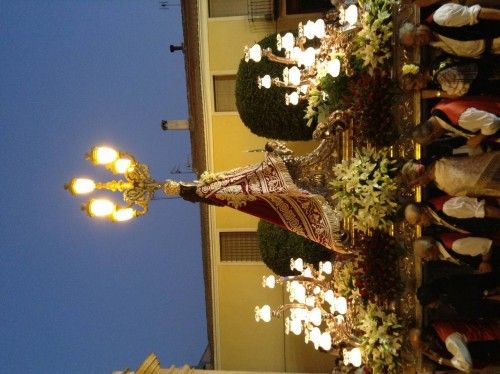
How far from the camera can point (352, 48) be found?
6.77m

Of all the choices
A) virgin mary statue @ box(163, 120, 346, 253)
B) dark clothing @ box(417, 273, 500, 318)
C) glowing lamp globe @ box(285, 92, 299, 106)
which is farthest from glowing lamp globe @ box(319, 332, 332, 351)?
glowing lamp globe @ box(285, 92, 299, 106)

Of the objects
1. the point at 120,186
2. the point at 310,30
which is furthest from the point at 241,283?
the point at 310,30

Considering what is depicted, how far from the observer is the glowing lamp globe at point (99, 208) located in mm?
6398

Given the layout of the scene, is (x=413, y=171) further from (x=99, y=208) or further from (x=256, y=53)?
(x=256, y=53)

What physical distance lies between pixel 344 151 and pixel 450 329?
8.75 feet

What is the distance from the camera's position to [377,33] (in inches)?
245

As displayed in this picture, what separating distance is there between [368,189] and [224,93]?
19.1 ft

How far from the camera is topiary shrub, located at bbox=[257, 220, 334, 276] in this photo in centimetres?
942

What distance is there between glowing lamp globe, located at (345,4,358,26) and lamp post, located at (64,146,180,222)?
307 centimetres

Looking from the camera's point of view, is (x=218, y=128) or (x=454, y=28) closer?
(x=454, y=28)

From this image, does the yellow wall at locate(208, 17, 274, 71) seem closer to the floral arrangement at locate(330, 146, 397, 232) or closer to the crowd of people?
the floral arrangement at locate(330, 146, 397, 232)

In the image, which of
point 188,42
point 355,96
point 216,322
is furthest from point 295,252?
point 188,42

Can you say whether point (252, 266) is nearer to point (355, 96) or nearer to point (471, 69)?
point (355, 96)

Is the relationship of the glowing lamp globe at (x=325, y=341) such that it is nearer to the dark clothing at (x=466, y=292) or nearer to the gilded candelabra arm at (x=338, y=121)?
the dark clothing at (x=466, y=292)
